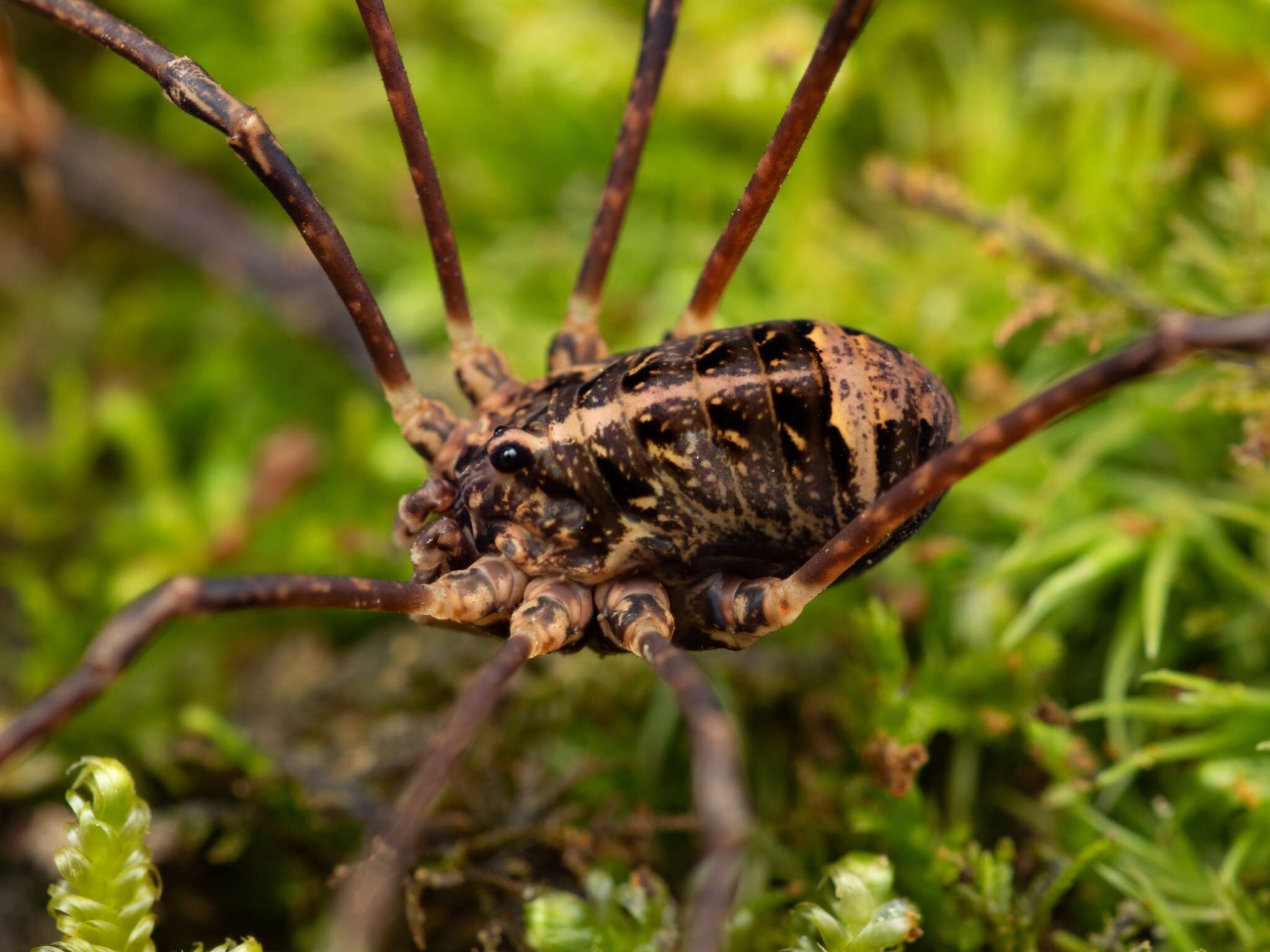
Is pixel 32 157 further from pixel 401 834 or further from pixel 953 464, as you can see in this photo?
pixel 953 464

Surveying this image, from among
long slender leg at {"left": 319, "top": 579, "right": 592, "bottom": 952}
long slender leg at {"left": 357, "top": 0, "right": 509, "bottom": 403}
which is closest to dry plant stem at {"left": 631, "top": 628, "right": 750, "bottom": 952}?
long slender leg at {"left": 319, "top": 579, "right": 592, "bottom": 952}

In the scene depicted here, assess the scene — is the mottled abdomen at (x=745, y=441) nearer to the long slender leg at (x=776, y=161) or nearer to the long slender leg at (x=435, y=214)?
the long slender leg at (x=776, y=161)

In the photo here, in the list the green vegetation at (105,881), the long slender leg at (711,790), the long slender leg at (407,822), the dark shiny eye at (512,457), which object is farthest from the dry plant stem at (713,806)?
the green vegetation at (105,881)

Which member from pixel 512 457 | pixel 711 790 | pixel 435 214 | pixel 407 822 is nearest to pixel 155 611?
pixel 407 822

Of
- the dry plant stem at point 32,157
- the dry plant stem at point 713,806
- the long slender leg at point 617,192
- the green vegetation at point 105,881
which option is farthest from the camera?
Answer: the dry plant stem at point 32,157

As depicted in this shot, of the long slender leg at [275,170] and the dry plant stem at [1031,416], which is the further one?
the long slender leg at [275,170]

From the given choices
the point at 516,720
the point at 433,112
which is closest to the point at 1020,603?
the point at 516,720

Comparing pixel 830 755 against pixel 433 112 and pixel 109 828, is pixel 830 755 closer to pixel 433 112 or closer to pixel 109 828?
pixel 109 828
